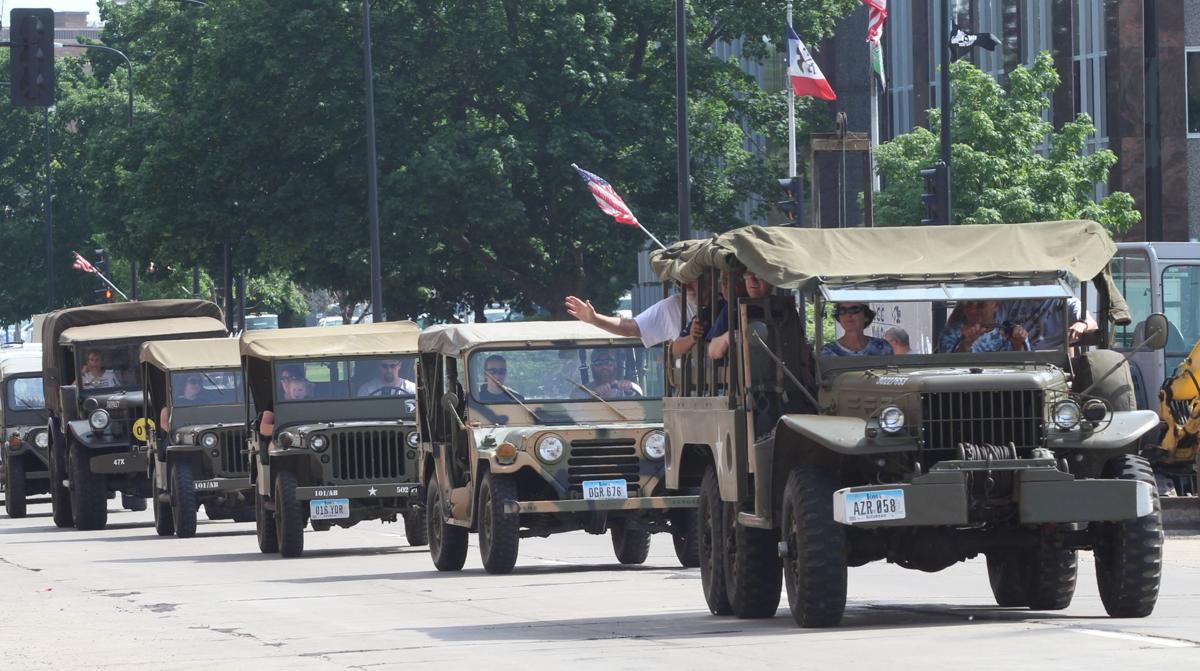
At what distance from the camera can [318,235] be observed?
51.1 metres

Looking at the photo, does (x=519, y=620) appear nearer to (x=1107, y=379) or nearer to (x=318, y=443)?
(x=1107, y=379)

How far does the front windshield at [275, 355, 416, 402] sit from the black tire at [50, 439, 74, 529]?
797 cm

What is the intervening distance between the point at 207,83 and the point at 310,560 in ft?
105

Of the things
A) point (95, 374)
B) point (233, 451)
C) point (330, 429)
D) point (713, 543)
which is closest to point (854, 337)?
point (713, 543)

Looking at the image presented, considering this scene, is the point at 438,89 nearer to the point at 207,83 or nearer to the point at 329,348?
the point at 207,83

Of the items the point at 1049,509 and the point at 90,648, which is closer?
the point at 1049,509

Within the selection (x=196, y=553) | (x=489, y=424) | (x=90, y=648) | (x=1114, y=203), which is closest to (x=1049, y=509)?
(x=90, y=648)

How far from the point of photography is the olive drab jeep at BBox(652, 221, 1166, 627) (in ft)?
38.9

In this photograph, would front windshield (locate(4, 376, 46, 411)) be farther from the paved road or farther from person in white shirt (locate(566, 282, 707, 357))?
person in white shirt (locate(566, 282, 707, 357))

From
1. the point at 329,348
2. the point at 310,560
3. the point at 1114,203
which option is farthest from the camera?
the point at 1114,203

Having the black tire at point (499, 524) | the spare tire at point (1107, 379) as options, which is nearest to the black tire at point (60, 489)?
the black tire at point (499, 524)

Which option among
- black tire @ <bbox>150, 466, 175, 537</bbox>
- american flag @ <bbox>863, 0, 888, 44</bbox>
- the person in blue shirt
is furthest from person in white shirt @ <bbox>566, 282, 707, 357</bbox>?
american flag @ <bbox>863, 0, 888, 44</bbox>

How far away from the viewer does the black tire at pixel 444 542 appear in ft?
64.7

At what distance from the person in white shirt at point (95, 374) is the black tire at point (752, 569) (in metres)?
18.9
